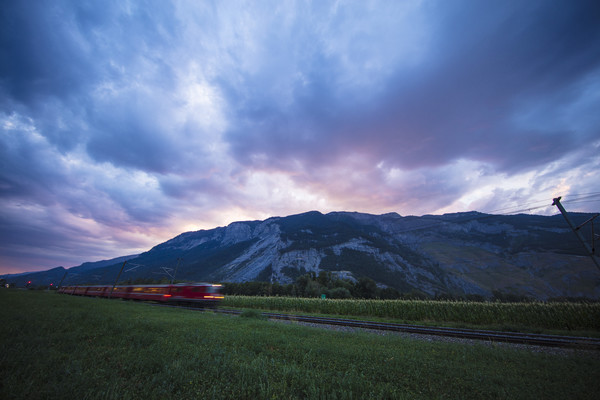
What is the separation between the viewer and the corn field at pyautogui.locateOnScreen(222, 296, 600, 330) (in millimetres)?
16469

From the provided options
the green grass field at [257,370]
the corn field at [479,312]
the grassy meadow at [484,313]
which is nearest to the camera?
the green grass field at [257,370]

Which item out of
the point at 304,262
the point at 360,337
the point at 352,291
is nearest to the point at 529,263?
the point at 304,262

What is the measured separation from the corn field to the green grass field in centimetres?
1231

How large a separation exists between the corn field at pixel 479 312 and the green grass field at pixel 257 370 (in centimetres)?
1231

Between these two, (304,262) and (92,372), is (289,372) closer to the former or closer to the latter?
(92,372)

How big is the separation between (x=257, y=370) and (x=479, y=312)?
23.1 metres

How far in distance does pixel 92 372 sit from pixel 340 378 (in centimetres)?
516

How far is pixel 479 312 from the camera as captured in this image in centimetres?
1947

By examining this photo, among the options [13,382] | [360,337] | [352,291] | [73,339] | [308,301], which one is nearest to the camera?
[13,382]

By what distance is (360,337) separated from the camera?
1016 centimetres

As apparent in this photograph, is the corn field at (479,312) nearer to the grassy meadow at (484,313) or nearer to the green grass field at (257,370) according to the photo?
the grassy meadow at (484,313)

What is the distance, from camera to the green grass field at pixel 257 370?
400 cm

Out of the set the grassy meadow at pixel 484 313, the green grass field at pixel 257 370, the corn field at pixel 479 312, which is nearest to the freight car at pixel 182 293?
the corn field at pixel 479 312

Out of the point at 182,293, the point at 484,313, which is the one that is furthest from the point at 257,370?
the point at 182,293
